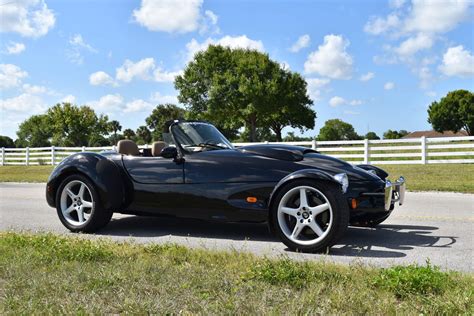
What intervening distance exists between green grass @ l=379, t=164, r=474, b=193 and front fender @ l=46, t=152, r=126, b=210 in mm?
8925

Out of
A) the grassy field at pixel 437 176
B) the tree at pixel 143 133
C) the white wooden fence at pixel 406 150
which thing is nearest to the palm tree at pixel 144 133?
the tree at pixel 143 133

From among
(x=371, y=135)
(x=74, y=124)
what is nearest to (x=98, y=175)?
(x=74, y=124)

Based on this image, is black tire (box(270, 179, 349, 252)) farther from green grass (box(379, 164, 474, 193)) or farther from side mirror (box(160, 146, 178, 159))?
green grass (box(379, 164, 474, 193))

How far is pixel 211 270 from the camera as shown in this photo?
401 centimetres

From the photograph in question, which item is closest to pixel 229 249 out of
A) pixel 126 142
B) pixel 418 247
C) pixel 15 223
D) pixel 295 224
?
pixel 295 224

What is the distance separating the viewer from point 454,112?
80.5m

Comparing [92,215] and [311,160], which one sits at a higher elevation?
[311,160]

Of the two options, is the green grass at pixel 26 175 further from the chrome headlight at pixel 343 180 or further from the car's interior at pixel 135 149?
the chrome headlight at pixel 343 180

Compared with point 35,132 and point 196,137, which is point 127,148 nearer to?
point 196,137

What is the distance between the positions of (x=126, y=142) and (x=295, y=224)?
9.75 feet

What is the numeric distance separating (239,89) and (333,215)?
45012 millimetres

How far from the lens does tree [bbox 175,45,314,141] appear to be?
163 feet

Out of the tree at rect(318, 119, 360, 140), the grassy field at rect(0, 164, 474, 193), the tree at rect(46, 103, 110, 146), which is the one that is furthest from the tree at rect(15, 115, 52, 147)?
the grassy field at rect(0, 164, 474, 193)

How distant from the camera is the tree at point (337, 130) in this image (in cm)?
13025
